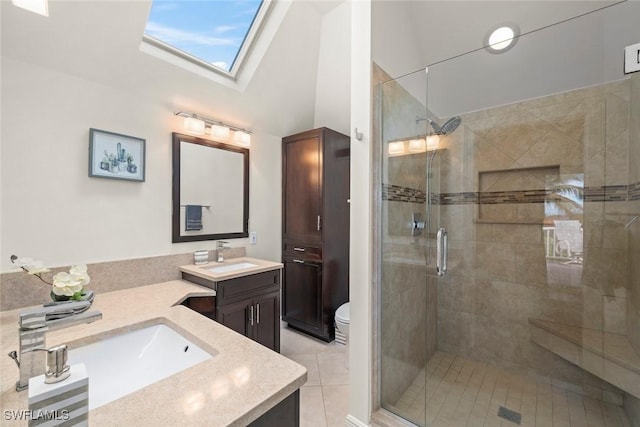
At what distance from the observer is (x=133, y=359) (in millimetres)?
1194

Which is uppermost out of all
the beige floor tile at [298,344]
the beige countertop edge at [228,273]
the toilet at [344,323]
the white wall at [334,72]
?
the white wall at [334,72]

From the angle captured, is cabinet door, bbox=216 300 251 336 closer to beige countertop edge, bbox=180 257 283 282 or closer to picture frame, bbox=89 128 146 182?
beige countertop edge, bbox=180 257 283 282

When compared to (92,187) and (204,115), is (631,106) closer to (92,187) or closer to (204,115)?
(204,115)

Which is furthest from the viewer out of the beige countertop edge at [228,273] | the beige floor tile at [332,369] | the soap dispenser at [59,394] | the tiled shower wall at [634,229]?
the beige floor tile at [332,369]

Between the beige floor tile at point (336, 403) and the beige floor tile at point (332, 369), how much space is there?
7 centimetres

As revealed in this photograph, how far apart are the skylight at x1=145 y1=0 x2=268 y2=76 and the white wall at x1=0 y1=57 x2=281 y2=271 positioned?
0.45 metres

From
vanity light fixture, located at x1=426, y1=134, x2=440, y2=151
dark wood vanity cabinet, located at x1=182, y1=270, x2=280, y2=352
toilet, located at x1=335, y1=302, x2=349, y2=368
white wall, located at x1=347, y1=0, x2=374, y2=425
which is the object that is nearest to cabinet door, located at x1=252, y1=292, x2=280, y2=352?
dark wood vanity cabinet, located at x1=182, y1=270, x2=280, y2=352

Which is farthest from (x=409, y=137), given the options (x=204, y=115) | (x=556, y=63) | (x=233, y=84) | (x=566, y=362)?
(x=566, y=362)

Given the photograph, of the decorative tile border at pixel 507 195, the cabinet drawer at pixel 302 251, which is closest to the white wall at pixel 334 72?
the decorative tile border at pixel 507 195

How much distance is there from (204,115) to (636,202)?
3143 mm

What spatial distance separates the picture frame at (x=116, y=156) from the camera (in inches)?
70.1

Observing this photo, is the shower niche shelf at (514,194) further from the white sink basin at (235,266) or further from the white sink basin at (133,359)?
the white sink basin at (133,359)

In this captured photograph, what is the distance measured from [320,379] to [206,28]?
2767 millimetres

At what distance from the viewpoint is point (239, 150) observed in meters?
2.64
